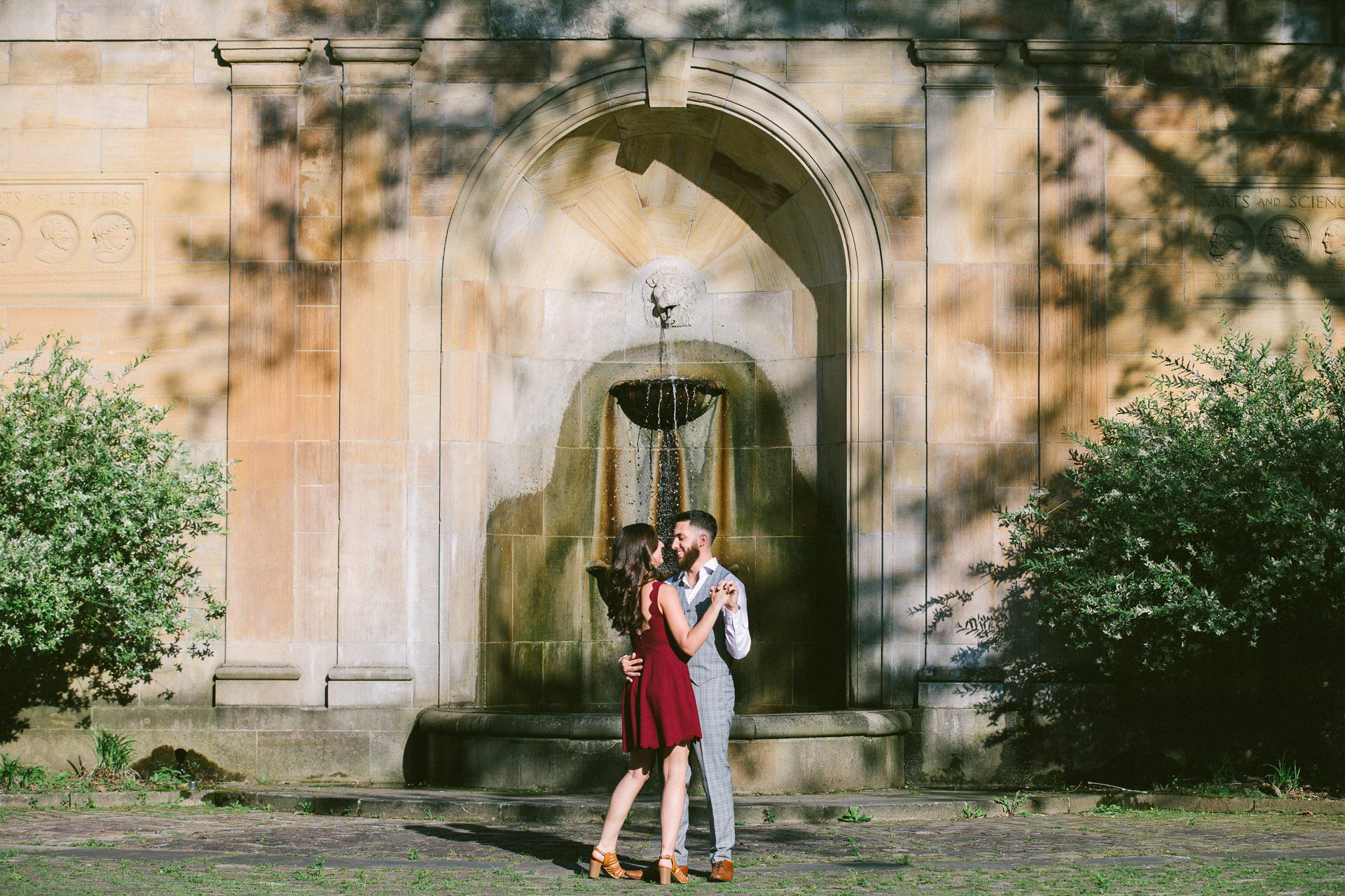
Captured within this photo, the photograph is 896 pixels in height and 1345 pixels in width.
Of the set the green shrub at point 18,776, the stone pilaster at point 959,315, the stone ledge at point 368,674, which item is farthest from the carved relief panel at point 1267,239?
the green shrub at point 18,776

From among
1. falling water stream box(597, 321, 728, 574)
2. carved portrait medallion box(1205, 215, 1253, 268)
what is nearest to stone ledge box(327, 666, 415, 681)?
falling water stream box(597, 321, 728, 574)

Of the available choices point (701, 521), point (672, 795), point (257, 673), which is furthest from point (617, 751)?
point (701, 521)

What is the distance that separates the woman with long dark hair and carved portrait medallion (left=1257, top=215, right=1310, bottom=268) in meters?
7.02

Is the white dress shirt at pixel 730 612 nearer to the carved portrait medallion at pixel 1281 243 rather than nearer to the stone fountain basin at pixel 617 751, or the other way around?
the stone fountain basin at pixel 617 751

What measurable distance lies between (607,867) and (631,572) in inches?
56.2

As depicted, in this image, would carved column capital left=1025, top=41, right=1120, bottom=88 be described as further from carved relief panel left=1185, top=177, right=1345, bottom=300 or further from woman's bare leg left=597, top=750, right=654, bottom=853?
woman's bare leg left=597, top=750, right=654, bottom=853

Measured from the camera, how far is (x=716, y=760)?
759cm

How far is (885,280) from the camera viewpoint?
12211 mm

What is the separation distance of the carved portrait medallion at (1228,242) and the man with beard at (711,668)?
6.41 m

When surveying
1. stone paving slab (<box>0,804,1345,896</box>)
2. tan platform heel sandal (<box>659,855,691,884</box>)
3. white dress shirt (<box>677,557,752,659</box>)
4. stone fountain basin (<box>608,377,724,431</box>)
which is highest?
stone fountain basin (<box>608,377,724,431</box>)

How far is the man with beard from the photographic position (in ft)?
24.6

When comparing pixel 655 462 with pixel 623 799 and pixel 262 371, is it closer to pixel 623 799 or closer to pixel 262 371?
pixel 262 371

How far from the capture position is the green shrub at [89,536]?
10.4 m

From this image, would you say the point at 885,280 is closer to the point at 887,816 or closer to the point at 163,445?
the point at 887,816
